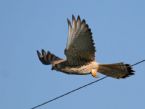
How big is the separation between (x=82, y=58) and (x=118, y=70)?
3.77 feet

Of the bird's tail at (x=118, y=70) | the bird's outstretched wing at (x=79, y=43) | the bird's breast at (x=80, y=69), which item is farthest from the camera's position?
the bird's breast at (x=80, y=69)

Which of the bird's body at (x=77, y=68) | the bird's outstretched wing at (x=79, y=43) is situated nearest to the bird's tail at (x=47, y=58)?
the bird's body at (x=77, y=68)

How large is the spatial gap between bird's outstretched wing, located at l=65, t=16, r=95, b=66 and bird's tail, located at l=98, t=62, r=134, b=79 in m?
0.52

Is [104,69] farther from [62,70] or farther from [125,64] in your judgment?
[62,70]

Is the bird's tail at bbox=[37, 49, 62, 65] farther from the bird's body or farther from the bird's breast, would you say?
the bird's breast

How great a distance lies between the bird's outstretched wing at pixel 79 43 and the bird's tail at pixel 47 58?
154 cm

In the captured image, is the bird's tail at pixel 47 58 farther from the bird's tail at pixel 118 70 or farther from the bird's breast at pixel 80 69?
the bird's tail at pixel 118 70

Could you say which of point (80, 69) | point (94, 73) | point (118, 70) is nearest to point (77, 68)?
point (80, 69)

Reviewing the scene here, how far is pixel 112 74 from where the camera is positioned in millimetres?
10289

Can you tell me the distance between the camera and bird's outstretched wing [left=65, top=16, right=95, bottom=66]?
10570mm

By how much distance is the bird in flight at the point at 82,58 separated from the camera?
10250mm

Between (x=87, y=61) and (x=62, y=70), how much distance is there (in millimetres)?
746

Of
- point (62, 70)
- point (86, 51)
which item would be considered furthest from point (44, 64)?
point (86, 51)

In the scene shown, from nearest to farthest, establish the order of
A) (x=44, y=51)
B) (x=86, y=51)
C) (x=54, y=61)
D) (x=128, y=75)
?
(x=128, y=75), (x=86, y=51), (x=54, y=61), (x=44, y=51)
